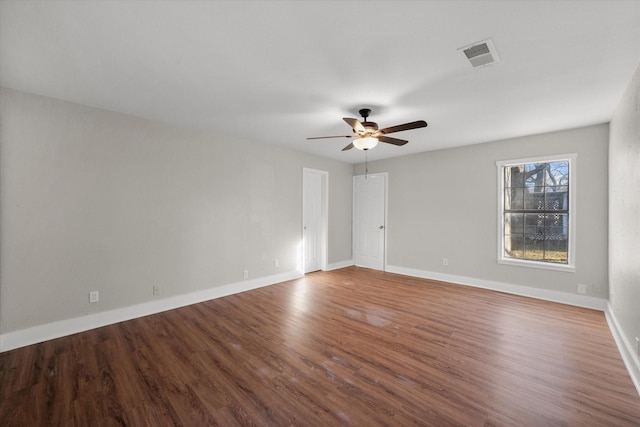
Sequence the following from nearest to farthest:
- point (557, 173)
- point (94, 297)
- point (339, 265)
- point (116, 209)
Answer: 1. point (94, 297)
2. point (116, 209)
3. point (557, 173)
4. point (339, 265)

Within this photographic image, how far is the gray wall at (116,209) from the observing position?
8.71 feet

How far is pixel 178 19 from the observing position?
1.69m

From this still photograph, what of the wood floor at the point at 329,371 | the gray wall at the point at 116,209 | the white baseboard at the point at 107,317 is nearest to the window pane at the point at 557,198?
the wood floor at the point at 329,371

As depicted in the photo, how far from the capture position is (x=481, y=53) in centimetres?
201

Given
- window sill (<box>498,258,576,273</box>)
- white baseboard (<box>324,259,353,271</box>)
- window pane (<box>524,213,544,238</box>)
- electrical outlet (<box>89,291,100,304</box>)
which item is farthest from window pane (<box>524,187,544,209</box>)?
electrical outlet (<box>89,291,100,304</box>)

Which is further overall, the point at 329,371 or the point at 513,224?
the point at 513,224

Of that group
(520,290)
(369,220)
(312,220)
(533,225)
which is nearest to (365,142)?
(312,220)

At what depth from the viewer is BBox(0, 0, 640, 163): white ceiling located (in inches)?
63.8

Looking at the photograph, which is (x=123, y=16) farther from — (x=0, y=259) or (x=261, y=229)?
(x=261, y=229)

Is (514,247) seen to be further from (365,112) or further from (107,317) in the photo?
(107,317)

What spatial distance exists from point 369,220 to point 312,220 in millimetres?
1404

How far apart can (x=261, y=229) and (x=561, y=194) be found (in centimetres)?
472

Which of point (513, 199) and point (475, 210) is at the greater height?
point (513, 199)

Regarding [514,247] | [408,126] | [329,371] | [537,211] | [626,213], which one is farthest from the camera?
[514,247]
